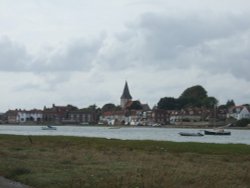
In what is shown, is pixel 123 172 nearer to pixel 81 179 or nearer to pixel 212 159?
pixel 81 179

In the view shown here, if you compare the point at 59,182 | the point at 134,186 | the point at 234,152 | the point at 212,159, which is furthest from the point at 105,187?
the point at 234,152

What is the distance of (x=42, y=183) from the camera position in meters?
18.3

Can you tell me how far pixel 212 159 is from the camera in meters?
30.8

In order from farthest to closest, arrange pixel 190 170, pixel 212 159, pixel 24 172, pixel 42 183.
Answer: pixel 212 159 → pixel 190 170 → pixel 24 172 → pixel 42 183

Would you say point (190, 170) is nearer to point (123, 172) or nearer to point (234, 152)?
point (123, 172)

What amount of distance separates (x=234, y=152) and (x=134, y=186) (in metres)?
20.1

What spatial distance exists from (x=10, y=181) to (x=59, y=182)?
200 cm

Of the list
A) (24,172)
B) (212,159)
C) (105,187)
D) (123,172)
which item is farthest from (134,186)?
(212,159)

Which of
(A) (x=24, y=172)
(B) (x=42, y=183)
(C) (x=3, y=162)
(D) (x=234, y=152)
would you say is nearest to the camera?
(B) (x=42, y=183)

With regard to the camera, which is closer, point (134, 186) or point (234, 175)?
point (134, 186)

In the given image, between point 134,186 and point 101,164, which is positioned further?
point 101,164

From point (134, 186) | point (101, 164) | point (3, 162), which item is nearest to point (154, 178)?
point (134, 186)

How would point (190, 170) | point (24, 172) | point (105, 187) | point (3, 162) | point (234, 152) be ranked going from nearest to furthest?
1. point (105, 187)
2. point (24, 172)
3. point (190, 170)
4. point (3, 162)
5. point (234, 152)

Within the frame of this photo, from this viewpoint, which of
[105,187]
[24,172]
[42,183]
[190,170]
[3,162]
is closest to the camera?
[105,187]
